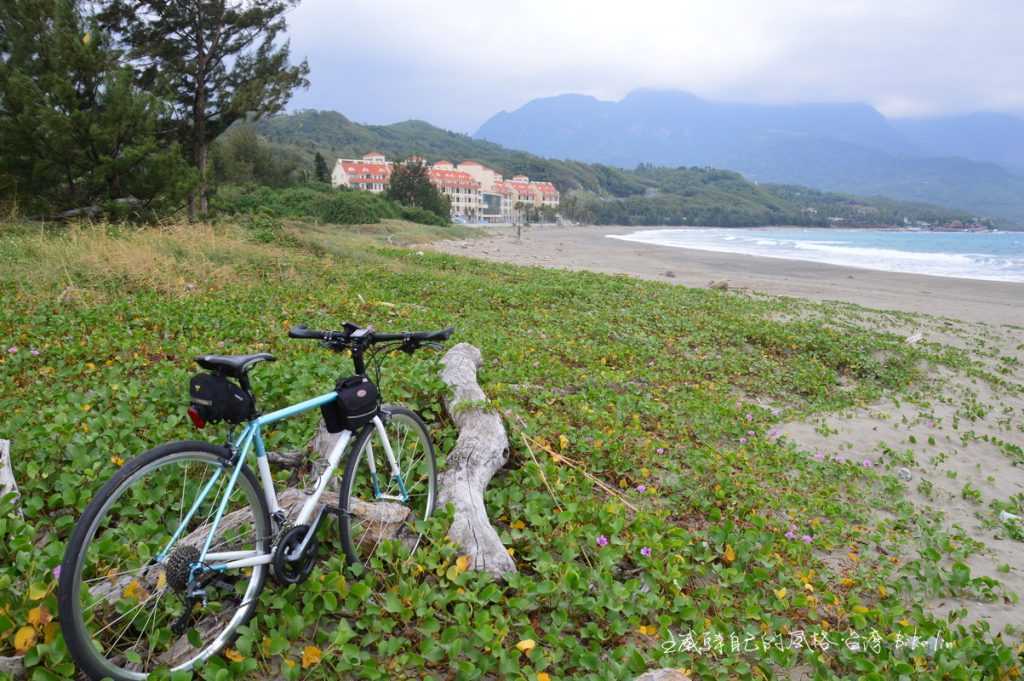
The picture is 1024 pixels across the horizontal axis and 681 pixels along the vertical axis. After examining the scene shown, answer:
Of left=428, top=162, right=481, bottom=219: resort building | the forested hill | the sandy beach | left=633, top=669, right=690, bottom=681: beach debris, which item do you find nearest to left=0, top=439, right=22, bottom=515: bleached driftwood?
left=633, top=669, right=690, bottom=681: beach debris

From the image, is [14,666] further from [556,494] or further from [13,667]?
[556,494]

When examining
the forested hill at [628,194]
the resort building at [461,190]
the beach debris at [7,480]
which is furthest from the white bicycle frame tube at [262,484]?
the forested hill at [628,194]

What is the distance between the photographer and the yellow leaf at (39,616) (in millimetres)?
2258

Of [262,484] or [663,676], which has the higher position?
[262,484]

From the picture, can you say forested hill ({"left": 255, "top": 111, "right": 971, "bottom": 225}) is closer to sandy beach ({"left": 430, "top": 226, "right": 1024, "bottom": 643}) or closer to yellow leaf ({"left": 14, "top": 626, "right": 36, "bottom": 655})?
sandy beach ({"left": 430, "top": 226, "right": 1024, "bottom": 643})

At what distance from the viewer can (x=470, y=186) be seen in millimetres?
126125

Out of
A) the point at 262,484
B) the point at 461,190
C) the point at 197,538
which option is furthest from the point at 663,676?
the point at 461,190

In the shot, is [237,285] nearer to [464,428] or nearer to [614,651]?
[464,428]

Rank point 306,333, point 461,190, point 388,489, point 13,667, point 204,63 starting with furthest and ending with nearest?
point 461,190 < point 204,63 < point 388,489 < point 306,333 < point 13,667

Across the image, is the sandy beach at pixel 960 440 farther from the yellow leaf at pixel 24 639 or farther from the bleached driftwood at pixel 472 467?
the yellow leaf at pixel 24 639

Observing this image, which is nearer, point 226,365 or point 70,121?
point 226,365

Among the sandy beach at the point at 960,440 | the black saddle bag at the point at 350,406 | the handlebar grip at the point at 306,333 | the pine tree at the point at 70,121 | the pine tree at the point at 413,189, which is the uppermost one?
the pine tree at the point at 413,189

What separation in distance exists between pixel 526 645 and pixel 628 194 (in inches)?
7472

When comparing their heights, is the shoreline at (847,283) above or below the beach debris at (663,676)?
above
